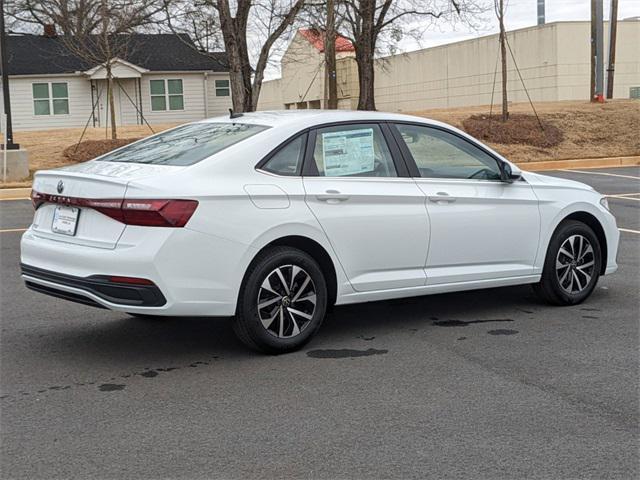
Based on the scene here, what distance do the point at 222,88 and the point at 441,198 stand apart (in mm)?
36597

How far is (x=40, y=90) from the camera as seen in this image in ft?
131

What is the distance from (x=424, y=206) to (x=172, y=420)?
268cm

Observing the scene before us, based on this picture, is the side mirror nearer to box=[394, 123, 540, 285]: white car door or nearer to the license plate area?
box=[394, 123, 540, 285]: white car door

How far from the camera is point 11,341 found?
6.23 m

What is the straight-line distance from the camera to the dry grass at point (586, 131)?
Answer: 2417 cm

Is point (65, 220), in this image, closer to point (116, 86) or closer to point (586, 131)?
point (586, 131)

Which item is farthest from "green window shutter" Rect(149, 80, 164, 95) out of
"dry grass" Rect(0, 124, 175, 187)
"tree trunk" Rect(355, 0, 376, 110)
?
"tree trunk" Rect(355, 0, 376, 110)

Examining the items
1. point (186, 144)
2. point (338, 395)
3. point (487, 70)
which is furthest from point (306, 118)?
point (487, 70)

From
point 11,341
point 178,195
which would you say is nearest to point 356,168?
point 178,195

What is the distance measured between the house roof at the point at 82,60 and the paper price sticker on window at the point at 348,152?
111ft

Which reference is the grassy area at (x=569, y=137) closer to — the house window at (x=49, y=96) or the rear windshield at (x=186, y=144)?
the house window at (x=49, y=96)

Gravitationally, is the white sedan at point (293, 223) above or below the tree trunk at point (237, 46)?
below

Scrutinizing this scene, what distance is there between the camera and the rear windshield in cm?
586

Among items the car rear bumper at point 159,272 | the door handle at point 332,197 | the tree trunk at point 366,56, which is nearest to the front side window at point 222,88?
Answer: the tree trunk at point 366,56
